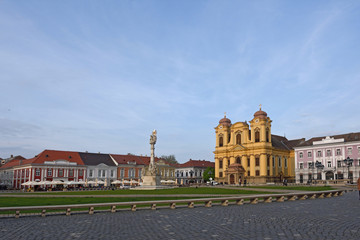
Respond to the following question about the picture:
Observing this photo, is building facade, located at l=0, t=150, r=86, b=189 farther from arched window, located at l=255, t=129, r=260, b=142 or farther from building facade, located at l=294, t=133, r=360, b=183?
building facade, located at l=294, t=133, r=360, b=183

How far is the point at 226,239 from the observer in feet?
31.8

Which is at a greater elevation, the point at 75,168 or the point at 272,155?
the point at 272,155

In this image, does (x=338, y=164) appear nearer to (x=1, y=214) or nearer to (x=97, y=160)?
(x=97, y=160)

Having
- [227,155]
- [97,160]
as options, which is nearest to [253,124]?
[227,155]

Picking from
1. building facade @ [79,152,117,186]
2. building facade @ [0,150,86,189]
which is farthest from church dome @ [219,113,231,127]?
building facade @ [0,150,86,189]

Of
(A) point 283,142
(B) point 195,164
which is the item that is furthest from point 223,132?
(B) point 195,164

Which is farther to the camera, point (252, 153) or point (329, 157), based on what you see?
point (252, 153)

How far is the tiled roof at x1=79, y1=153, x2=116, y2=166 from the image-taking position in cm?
8981

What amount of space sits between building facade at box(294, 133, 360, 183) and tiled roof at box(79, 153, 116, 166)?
49.9 m

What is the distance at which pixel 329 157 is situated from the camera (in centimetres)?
7306

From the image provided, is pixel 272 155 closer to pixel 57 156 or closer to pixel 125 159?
pixel 125 159

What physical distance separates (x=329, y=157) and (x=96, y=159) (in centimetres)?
5870

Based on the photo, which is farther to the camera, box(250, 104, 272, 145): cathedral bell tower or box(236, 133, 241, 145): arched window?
box(236, 133, 241, 145): arched window

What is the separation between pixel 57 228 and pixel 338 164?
6997 cm
